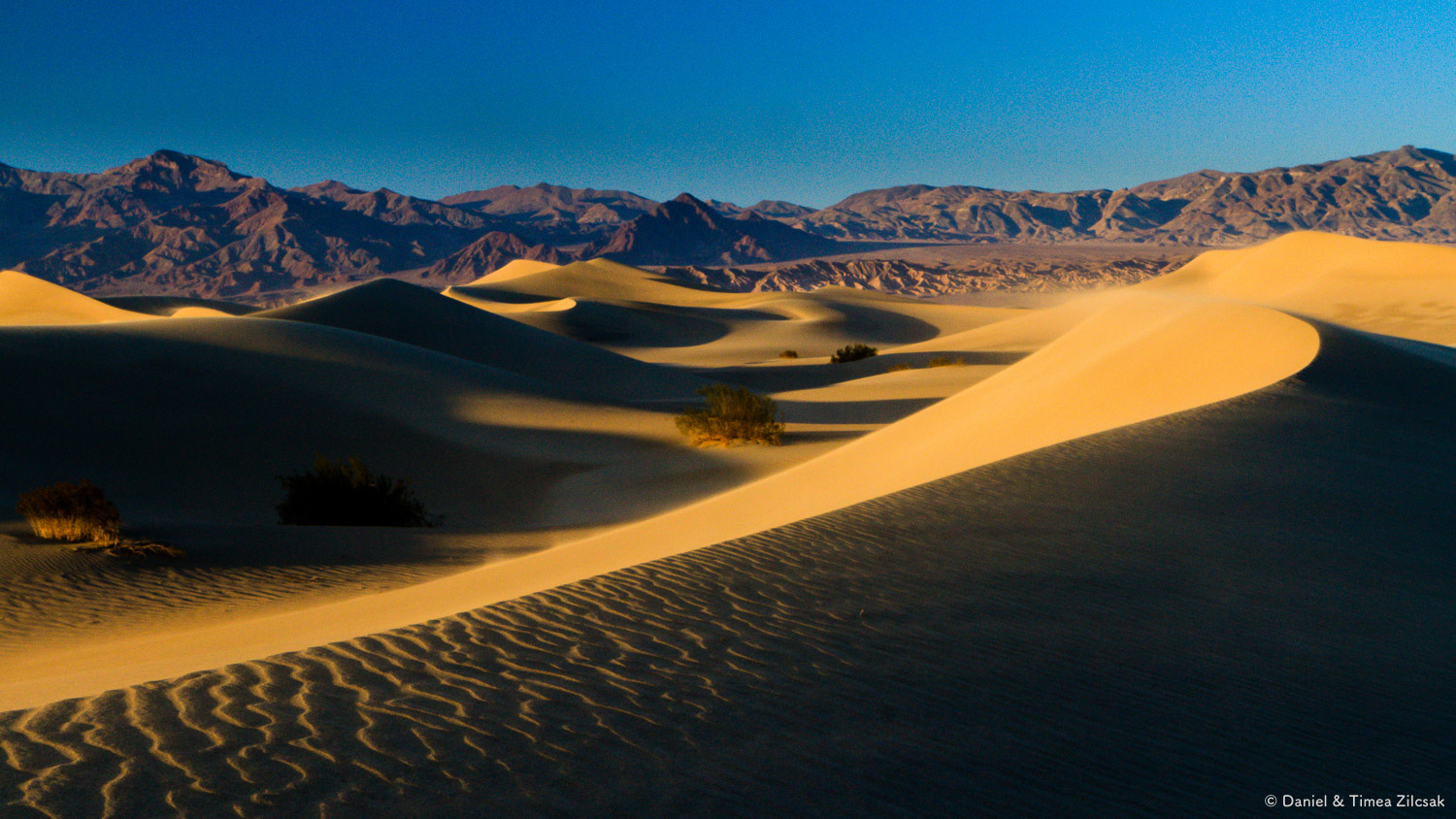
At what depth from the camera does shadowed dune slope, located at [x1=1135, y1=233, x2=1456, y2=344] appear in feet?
135

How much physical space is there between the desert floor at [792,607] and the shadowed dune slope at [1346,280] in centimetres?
2857

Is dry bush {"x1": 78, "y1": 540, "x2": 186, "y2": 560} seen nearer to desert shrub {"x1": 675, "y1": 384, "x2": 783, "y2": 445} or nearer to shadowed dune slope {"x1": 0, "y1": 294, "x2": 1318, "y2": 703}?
shadowed dune slope {"x1": 0, "y1": 294, "x2": 1318, "y2": 703}

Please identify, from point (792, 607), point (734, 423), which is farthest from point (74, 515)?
point (734, 423)

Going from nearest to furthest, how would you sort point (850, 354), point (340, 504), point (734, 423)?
point (340, 504) < point (734, 423) < point (850, 354)

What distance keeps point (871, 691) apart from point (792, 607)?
3.43ft

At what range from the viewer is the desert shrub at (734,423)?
1812 cm

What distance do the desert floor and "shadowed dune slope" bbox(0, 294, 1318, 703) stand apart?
0.08m

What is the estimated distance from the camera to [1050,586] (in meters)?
5.52

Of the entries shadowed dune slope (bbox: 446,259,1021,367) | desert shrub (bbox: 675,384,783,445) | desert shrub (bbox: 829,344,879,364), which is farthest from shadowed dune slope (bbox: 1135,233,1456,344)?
desert shrub (bbox: 675,384,783,445)

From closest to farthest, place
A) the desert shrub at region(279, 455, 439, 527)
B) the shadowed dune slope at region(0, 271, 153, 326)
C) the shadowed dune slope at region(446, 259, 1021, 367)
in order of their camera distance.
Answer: the desert shrub at region(279, 455, 439, 527) → the shadowed dune slope at region(0, 271, 153, 326) → the shadowed dune slope at region(446, 259, 1021, 367)

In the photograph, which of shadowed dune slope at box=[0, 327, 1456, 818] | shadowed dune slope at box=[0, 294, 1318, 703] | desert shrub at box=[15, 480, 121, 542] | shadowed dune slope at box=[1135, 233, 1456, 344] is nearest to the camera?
shadowed dune slope at box=[0, 327, 1456, 818]

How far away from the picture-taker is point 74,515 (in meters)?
9.34

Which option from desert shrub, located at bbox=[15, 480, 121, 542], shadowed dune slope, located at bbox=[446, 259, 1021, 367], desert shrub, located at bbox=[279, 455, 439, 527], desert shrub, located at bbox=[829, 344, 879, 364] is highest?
shadowed dune slope, located at bbox=[446, 259, 1021, 367]

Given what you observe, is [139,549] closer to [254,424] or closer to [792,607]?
[254,424]
